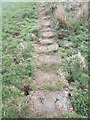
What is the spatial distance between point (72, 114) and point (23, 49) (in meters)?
2.73

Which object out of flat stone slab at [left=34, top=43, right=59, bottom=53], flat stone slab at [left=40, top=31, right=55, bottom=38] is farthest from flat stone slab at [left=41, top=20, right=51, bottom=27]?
flat stone slab at [left=34, top=43, right=59, bottom=53]

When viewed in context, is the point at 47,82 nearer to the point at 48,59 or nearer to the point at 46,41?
the point at 48,59

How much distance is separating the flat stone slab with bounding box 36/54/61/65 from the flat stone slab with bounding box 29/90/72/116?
122cm

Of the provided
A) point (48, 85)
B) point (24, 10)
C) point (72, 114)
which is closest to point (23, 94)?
point (48, 85)

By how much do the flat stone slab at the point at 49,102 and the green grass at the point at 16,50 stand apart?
33 cm

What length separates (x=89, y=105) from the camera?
5.01 meters

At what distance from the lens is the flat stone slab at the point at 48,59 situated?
648cm

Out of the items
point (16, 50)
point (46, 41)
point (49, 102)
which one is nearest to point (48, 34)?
point (46, 41)

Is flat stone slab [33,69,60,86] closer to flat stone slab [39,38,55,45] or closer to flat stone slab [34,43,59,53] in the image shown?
flat stone slab [34,43,59,53]

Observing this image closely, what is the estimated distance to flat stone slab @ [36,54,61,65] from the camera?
648 cm

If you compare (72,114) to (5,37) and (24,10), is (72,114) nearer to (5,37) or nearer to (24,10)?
(5,37)

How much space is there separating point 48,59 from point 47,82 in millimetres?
1069

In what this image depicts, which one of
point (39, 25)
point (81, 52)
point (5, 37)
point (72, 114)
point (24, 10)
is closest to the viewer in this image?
point (72, 114)

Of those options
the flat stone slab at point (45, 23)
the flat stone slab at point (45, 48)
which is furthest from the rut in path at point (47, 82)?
the flat stone slab at point (45, 23)
